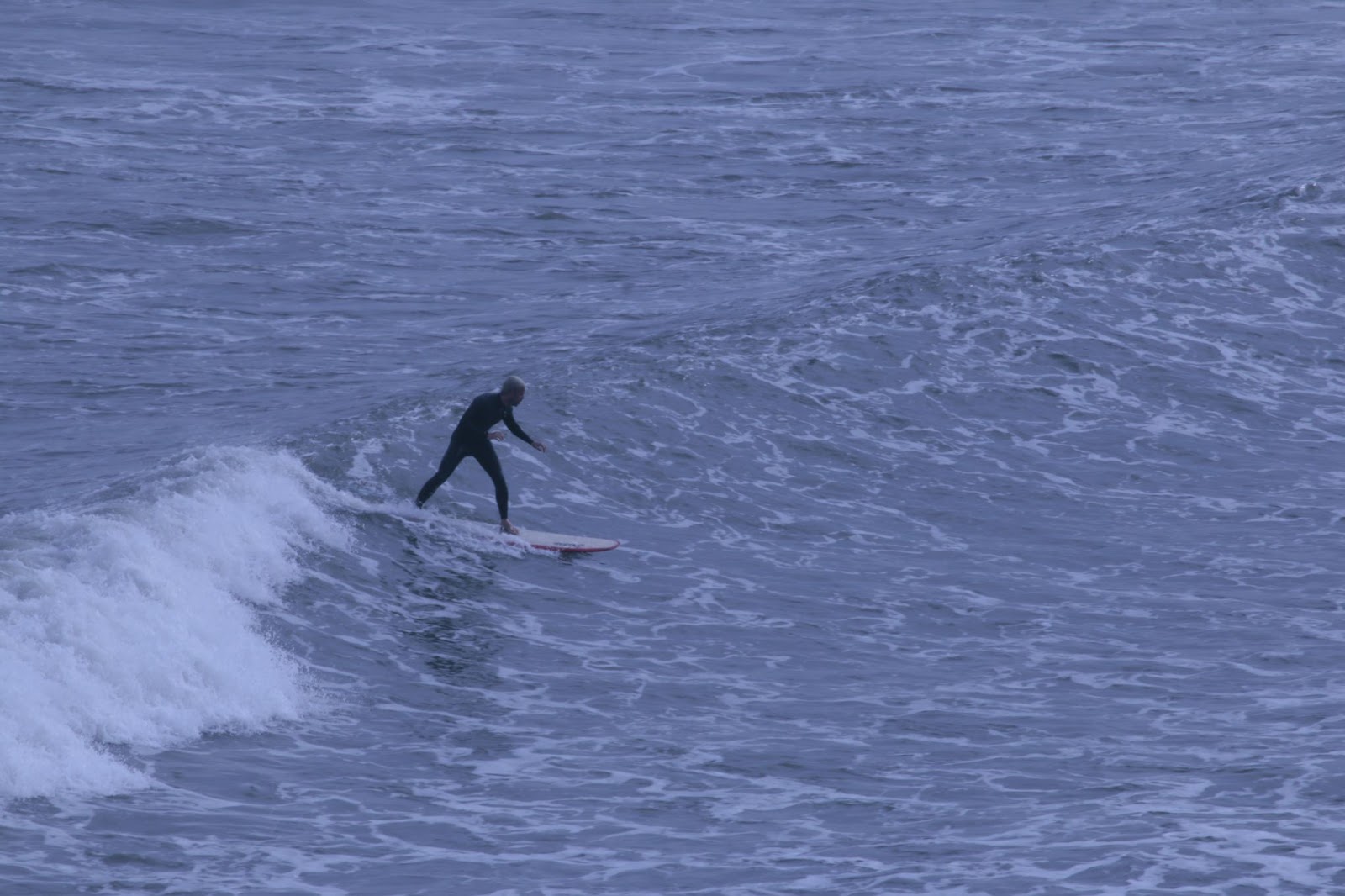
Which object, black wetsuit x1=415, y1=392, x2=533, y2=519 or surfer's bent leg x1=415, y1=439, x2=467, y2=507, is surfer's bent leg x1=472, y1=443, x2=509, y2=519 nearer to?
black wetsuit x1=415, y1=392, x2=533, y2=519

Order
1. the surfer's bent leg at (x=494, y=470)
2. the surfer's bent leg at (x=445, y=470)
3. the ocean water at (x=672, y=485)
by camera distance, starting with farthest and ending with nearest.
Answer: the surfer's bent leg at (x=445, y=470), the surfer's bent leg at (x=494, y=470), the ocean water at (x=672, y=485)

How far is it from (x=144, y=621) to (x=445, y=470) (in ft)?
15.7

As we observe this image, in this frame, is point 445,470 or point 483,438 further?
point 445,470

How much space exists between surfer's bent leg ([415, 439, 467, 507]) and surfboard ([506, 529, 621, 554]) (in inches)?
37.2

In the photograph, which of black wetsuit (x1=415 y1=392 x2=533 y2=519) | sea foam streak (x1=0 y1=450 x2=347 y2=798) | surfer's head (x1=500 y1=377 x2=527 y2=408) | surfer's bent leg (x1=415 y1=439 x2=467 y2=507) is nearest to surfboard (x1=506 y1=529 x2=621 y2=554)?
black wetsuit (x1=415 y1=392 x2=533 y2=519)

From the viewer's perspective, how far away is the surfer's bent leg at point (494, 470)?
20.2m

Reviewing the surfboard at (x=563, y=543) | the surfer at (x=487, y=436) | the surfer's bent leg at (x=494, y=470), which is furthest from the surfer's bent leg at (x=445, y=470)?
the surfboard at (x=563, y=543)

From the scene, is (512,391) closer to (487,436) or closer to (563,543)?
(487,436)

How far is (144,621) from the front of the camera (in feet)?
53.8

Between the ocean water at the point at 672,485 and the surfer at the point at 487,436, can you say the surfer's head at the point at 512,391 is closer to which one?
the surfer at the point at 487,436

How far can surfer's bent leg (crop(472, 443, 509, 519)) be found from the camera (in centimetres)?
2025

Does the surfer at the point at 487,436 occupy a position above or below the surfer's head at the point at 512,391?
below

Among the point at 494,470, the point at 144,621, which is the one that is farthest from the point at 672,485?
the point at 144,621

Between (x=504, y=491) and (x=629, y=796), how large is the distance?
6.50 metres
